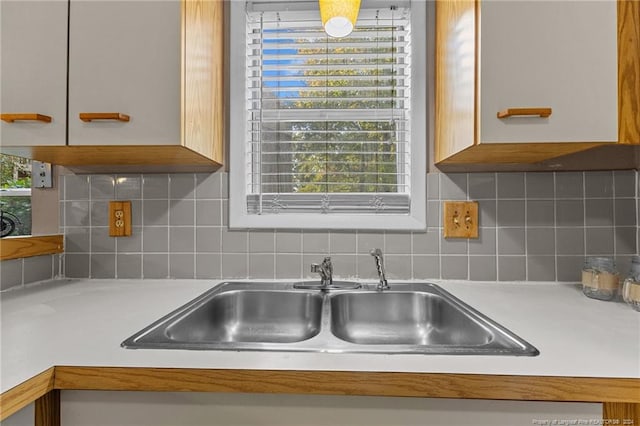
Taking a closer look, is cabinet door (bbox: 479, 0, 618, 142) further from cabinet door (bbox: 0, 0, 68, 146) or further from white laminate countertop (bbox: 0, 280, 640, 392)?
cabinet door (bbox: 0, 0, 68, 146)

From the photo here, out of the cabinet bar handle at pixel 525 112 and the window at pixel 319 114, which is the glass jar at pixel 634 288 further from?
the window at pixel 319 114

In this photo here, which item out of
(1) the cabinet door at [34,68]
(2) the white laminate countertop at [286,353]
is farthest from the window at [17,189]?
(1) the cabinet door at [34,68]

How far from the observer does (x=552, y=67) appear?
90cm

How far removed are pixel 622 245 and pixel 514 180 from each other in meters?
0.45

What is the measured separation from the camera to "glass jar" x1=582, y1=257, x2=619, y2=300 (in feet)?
3.53

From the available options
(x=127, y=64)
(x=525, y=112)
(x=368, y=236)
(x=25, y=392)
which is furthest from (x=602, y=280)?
(x=127, y=64)

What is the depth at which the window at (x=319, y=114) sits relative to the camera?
1.39 metres

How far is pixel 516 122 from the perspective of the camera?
3.00 feet

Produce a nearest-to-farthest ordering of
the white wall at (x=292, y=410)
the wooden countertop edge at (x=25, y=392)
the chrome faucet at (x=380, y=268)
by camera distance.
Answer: the wooden countertop edge at (x=25, y=392) → the white wall at (x=292, y=410) → the chrome faucet at (x=380, y=268)

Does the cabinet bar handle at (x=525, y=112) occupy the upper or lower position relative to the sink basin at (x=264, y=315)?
upper

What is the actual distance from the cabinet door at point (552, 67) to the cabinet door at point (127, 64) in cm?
86

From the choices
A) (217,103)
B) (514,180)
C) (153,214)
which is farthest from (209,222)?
(514,180)

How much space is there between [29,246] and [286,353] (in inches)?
44.6

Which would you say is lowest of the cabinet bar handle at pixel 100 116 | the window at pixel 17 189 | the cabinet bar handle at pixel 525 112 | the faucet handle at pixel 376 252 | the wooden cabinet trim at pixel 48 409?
the wooden cabinet trim at pixel 48 409
